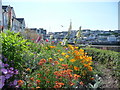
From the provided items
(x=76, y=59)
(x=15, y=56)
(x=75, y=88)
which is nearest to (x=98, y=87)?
(x=75, y=88)

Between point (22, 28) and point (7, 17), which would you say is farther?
point (22, 28)

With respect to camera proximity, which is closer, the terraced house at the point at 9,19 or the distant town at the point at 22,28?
the terraced house at the point at 9,19

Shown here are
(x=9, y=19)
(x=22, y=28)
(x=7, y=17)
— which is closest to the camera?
(x=9, y=19)

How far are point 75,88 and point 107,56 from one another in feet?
9.72

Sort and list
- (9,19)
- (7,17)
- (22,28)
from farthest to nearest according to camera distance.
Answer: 1. (22,28)
2. (7,17)
3. (9,19)

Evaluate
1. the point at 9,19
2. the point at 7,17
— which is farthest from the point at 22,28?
the point at 9,19

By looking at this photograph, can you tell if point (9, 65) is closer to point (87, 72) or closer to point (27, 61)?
point (27, 61)

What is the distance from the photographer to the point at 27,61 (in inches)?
153

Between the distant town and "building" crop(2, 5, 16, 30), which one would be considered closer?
"building" crop(2, 5, 16, 30)

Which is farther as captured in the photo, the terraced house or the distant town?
the distant town

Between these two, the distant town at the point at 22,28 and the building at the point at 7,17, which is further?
the distant town at the point at 22,28

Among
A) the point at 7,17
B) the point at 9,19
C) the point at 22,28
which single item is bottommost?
the point at 9,19

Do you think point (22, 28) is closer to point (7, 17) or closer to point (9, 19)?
point (7, 17)

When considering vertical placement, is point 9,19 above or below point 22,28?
below
